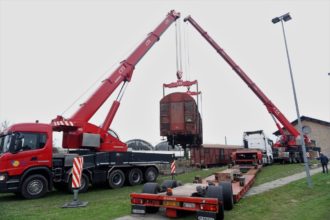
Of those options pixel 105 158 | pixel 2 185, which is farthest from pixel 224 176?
pixel 2 185

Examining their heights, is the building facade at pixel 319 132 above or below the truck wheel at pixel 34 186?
above

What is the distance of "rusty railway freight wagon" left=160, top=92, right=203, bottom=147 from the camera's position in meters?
Result: 16.7

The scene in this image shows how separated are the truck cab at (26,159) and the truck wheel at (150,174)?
5.20 metres

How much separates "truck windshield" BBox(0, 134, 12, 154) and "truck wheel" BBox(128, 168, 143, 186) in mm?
5878

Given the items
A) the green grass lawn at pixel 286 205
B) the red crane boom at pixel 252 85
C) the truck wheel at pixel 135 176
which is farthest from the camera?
the red crane boom at pixel 252 85

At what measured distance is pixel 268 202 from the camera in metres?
8.73

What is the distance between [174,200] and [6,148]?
7581 millimetres

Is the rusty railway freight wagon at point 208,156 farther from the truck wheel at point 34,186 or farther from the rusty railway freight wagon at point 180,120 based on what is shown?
the truck wheel at point 34,186

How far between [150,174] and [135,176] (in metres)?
1.06

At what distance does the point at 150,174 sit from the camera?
1566 centimetres

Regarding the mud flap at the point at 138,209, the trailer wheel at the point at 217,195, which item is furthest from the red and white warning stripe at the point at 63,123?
the trailer wheel at the point at 217,195

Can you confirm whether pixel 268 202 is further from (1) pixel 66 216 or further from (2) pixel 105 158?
(2) pixel 105 158

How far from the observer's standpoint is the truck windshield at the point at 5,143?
11.0 metres

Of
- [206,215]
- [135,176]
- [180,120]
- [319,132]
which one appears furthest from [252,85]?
[319,132]
